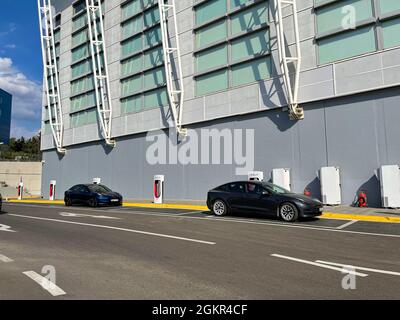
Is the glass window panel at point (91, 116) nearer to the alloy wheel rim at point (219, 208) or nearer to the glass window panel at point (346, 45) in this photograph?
the alloy wheel rim at point (219, 208)

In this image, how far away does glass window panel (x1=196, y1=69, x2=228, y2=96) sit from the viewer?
20641 mm

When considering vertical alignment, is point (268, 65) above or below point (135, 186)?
above

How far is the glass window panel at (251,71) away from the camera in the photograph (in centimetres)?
1858

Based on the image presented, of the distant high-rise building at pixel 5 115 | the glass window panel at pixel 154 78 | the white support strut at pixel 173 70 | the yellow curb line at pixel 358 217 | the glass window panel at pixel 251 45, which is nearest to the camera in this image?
the yellow curb line at pixel 358 217

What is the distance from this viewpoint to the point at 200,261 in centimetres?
630

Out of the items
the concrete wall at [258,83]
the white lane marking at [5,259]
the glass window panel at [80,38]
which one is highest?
the glass window panel at [80,38]

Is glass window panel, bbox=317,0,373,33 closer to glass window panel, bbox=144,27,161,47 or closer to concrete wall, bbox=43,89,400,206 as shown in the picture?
concrete wall, bbox=43,89,400,206

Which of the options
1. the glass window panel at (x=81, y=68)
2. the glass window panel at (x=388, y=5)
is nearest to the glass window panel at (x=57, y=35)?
the glass window panel at (x=81, y=68)

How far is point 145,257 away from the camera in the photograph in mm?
6641

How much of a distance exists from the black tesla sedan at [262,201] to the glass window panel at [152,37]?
48.4 ft

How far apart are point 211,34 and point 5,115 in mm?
57521

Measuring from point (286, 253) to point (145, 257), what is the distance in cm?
271
